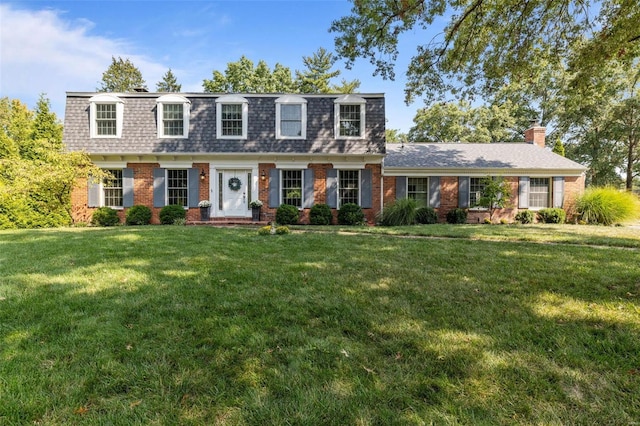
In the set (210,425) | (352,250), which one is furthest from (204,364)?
(352,250)

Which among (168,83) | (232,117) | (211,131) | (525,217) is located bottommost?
(525,217)

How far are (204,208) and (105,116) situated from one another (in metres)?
5.71

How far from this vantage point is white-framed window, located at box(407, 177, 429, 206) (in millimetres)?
14961

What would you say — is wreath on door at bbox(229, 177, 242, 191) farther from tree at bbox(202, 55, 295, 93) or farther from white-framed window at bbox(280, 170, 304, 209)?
tree at bbox(202, 55, 295, 93)

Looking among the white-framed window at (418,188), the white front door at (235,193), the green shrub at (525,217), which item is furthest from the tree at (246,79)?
the green shrub at (525,217)

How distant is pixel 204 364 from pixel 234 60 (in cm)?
3021

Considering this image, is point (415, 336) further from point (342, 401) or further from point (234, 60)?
point (234, 60)

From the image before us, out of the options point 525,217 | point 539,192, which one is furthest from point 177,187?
point 539,192

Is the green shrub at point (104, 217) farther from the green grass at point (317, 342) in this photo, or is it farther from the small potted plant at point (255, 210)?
the green grass at point (317, 342)

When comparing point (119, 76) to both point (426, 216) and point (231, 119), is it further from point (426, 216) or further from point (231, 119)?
point (426, 216)

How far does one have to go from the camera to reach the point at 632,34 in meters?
6.43

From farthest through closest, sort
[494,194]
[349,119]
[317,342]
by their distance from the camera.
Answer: [494,194] < [349,119] < [317,342]

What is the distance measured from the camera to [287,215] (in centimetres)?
1264

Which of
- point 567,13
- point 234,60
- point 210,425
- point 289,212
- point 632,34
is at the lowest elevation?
point 210,425
